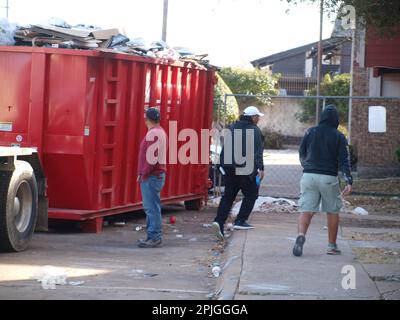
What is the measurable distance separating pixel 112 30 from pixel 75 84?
4.05 feet

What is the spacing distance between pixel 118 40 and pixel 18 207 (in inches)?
135

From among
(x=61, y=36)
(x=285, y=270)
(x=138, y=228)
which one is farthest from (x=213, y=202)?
(x=285, y=270)

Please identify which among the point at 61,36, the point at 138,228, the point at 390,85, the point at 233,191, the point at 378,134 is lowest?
the point at 138,228

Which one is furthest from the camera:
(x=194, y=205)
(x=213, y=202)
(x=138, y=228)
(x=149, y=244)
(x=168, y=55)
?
(x=213, y=202)

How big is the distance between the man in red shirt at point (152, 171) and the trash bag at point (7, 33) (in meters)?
2.55

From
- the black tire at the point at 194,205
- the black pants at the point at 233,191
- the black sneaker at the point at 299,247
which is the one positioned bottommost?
the black sneaker at the point at 299,247

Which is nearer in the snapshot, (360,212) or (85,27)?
(85,27)

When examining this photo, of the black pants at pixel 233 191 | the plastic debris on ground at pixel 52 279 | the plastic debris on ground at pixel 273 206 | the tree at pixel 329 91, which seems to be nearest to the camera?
the plastic debris on ground at pixel 52 279

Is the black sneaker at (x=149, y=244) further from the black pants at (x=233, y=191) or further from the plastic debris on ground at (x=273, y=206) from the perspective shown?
the plastic debris on ground at (x=273, y=206)

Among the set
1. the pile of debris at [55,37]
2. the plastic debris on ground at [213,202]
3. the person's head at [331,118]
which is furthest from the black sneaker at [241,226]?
the plastic debris on ground at [213,202]

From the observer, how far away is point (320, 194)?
10.4 metres

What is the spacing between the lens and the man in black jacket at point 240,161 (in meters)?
12.4

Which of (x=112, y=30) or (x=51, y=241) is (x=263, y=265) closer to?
(x=51, y=241)

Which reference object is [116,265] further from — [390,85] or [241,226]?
[390,85]
